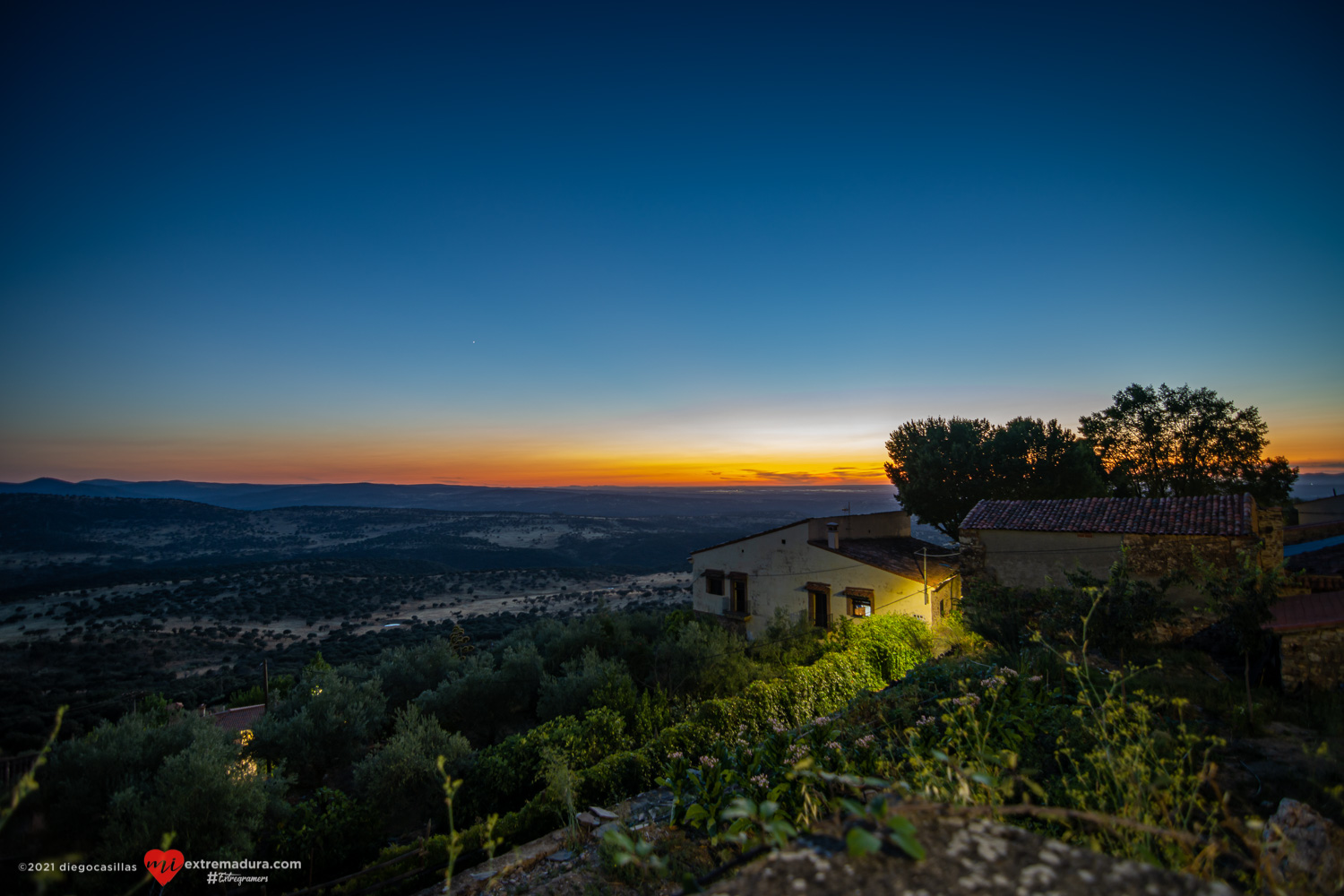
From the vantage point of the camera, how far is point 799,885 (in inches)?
69.4

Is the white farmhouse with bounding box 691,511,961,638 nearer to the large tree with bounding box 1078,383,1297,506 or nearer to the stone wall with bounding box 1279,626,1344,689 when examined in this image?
the stone wall with bounding box 1279,626,1344,689

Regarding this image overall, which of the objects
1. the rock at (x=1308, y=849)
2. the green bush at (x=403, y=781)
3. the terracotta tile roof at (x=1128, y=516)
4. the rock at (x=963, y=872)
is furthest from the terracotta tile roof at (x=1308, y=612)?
the green bush at (x=403, y=781)

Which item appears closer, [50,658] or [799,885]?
[799,885]

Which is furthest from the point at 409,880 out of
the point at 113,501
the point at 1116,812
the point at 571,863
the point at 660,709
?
the point at 113,501

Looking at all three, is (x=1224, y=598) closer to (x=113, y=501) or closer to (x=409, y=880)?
(x=409, y=880)

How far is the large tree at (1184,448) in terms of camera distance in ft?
83.3

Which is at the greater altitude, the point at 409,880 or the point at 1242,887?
the point at 1242,887

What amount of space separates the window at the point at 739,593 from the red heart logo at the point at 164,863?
18.4m

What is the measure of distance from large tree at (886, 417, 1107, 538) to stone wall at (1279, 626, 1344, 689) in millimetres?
17892

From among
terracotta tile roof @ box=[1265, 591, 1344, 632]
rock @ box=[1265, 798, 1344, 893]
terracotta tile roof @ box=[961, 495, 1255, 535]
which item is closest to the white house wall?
terracotta tile roof @ box=[961, 495, 1255, 535]

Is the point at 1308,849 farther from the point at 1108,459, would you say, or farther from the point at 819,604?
the point at 1108,459

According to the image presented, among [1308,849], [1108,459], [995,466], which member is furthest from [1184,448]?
[1308,849]

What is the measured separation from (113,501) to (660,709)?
107215 mm

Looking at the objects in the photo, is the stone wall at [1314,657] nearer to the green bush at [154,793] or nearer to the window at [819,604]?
the window at [819,604]
